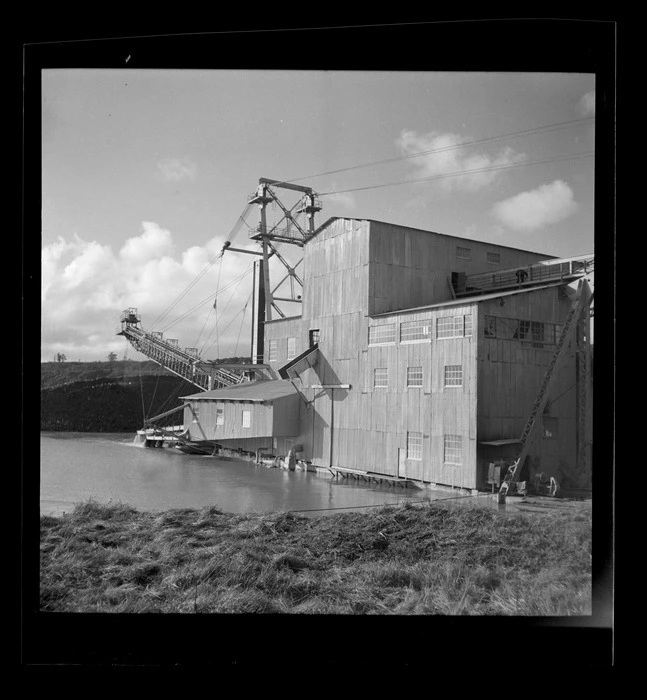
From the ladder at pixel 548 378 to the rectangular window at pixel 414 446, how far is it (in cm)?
238

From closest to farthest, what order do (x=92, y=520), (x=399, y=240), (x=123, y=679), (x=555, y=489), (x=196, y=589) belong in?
1. (x=123, y=679)
2. (x=196, y=589)
3. (x=92, y=520)
4. (x=555, y=489)
5. (x=399, y=240)

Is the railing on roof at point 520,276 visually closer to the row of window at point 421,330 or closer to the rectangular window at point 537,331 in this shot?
the rectangular window at point 537,331

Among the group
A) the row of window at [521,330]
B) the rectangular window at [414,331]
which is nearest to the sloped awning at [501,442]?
the row of window at [521,330]

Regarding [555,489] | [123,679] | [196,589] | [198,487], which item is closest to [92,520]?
[196,589]

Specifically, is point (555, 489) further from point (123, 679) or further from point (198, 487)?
point (123, 679)

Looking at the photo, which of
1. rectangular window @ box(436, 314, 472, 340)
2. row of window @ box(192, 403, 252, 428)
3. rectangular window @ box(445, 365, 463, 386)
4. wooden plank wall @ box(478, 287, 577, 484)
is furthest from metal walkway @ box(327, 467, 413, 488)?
rectangular window @ box(436, 314, 472, 340)

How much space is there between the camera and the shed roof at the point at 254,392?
19.6m

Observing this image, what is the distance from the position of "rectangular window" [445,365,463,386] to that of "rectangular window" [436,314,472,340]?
31.4 inches

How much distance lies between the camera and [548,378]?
47.8 ft

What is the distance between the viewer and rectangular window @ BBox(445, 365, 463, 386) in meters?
14.4

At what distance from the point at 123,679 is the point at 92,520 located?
692 cm

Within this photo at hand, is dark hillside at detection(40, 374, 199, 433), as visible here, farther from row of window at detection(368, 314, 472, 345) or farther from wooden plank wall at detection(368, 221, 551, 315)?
wooden plank wall at detection(368, 221, 551, 315)
